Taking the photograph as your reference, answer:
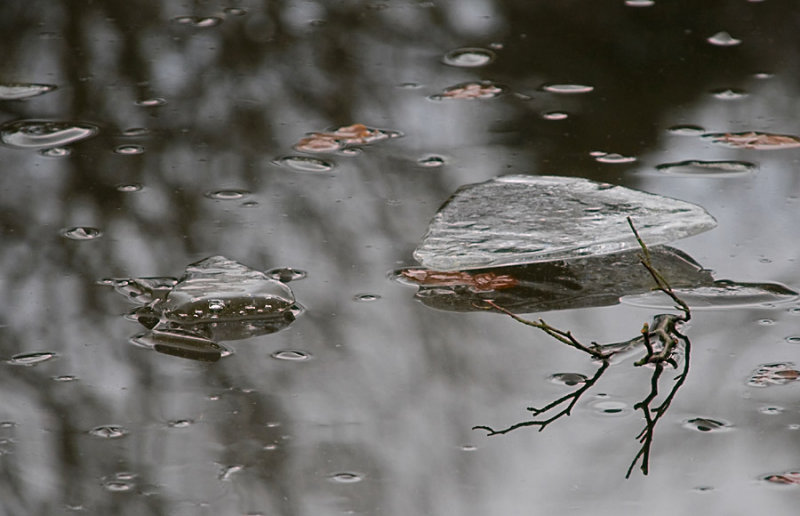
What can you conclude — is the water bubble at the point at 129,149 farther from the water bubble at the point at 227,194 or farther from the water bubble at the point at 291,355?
the water bubble at the point at 291,355

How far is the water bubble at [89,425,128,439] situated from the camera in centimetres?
158

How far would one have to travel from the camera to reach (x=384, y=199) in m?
2.29

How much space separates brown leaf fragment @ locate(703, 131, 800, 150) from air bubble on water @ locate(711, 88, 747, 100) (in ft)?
0.64

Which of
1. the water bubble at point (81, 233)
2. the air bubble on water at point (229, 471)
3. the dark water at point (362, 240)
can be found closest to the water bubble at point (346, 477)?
the dark water at point (362, 240)

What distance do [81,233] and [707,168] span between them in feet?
4.37

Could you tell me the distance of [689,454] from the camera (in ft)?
4.99

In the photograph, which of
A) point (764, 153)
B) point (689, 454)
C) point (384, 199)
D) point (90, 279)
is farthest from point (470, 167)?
point (689, 454)

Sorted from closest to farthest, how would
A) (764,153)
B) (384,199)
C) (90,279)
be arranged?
(90,279), (384,199), (764,153)

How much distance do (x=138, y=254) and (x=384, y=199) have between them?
0.52 m

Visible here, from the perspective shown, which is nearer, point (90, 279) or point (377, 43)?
point (90, 279)

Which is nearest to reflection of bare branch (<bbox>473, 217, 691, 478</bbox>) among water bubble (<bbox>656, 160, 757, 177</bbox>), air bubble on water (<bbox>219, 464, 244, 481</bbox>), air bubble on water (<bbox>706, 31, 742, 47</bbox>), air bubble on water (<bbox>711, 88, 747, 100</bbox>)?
air bubble on water (<bbox>219, 464, 244, 481</bbox>)

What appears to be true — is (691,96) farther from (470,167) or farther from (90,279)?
(90,279)

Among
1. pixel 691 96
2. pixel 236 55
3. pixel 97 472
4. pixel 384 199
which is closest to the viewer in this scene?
pixel 97 472

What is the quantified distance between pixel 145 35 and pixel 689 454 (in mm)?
2174
